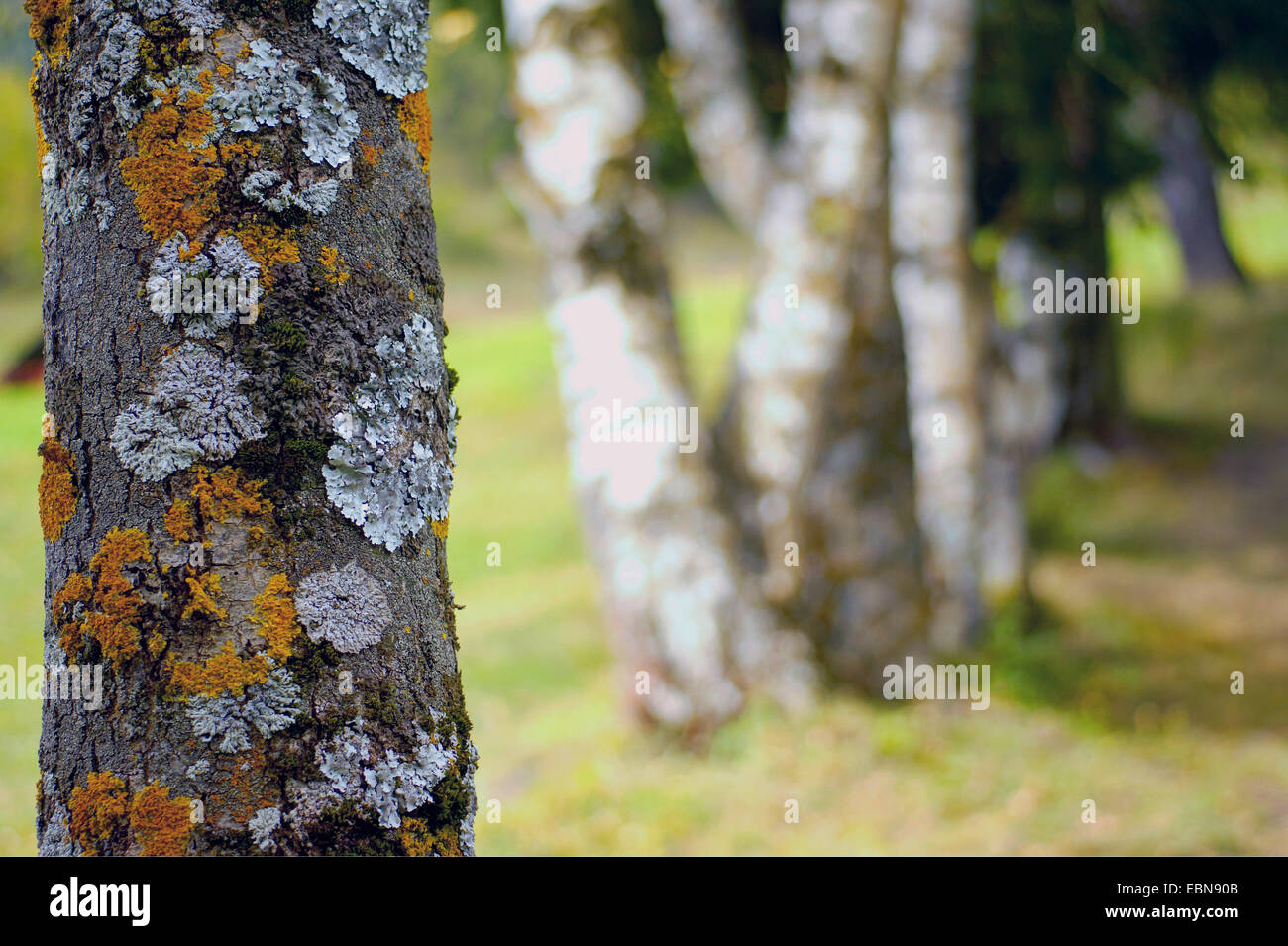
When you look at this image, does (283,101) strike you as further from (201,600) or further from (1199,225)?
(1199,225)

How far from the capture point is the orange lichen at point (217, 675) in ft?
4.76

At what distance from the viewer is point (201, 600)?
1.46 meters

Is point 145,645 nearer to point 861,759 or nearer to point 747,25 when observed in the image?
point 861,759

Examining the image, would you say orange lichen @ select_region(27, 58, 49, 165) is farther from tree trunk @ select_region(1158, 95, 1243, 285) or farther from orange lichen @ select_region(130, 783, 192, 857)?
tree trunk @ select_region(1158, 95, 1243, 285)

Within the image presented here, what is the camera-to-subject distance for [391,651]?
61.1 inches

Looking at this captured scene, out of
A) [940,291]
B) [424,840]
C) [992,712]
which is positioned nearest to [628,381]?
[940,291]

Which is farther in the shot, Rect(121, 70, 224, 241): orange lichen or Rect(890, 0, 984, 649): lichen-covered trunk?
Rect(890, 0, 984, 649): lichen-covered trunk

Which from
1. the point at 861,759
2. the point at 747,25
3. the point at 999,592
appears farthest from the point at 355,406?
the point at 747,25

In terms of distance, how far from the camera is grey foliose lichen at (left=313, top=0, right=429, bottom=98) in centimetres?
156

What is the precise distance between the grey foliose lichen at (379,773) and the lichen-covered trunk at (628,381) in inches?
176

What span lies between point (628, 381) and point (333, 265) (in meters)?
4.54

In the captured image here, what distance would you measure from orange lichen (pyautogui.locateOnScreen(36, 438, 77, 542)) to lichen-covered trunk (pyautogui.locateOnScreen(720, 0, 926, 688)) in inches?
198

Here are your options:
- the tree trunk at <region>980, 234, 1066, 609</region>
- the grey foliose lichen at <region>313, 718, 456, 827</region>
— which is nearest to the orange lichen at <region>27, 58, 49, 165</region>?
the grey foliose lichen at <region>313, 718, 456, 827</region>
